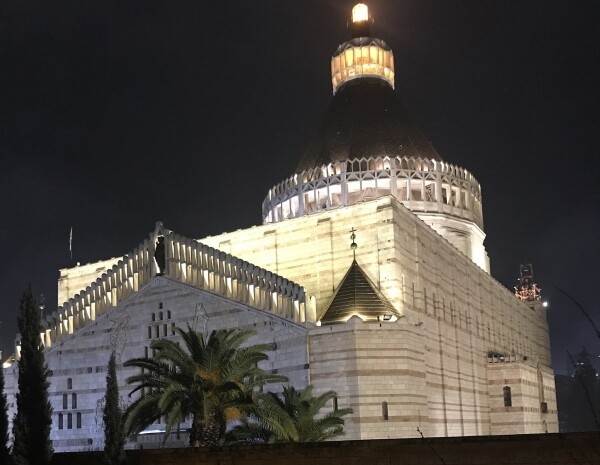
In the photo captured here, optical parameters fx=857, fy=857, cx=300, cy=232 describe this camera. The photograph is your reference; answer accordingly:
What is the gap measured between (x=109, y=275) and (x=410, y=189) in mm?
18804

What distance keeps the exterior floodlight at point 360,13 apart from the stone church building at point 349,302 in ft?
36.7

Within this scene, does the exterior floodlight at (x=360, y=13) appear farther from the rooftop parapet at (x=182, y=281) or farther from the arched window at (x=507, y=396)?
the rooftop parapet at (x=182, y=281)

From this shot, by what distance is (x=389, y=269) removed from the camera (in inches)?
1388

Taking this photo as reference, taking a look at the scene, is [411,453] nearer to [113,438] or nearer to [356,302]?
[113,438]

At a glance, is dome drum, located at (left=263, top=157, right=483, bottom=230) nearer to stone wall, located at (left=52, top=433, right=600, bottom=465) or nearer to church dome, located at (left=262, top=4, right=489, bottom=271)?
church dome, located at (left=262, top=4, right=489, bottom=271)

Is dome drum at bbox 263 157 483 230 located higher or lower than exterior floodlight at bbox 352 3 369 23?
lower

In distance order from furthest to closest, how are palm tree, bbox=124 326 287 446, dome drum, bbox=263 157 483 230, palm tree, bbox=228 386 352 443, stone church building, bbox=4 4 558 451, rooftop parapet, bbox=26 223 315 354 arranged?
dome drum, bbox=263 157 483 230 → rooftop parapet, bbox=26 223 315 354 → stone church building, bbox=4 4 558 451 → palm tree, bbox=228 386 352 443 → palm tree, bbox=124 326 287 446

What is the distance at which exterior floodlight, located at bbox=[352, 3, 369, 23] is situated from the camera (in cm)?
6066

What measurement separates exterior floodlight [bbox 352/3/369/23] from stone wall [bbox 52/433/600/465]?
45270mm

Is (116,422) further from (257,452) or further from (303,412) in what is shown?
(303,412)

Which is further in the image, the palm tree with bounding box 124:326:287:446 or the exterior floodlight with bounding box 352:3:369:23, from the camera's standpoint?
the exterior floodlight with bounding box 352:3:369:23

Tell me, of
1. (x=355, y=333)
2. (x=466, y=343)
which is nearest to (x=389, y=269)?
(x=355, y=333)

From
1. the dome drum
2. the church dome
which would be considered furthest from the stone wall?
the dome drum

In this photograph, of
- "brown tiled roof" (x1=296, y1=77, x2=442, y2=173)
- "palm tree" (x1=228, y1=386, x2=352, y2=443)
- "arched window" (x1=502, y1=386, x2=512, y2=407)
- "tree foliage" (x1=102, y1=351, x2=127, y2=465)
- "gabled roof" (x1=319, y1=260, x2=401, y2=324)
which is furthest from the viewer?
"brown tiled roof" (x1=296, y1=77, x2=442, y2=173)
